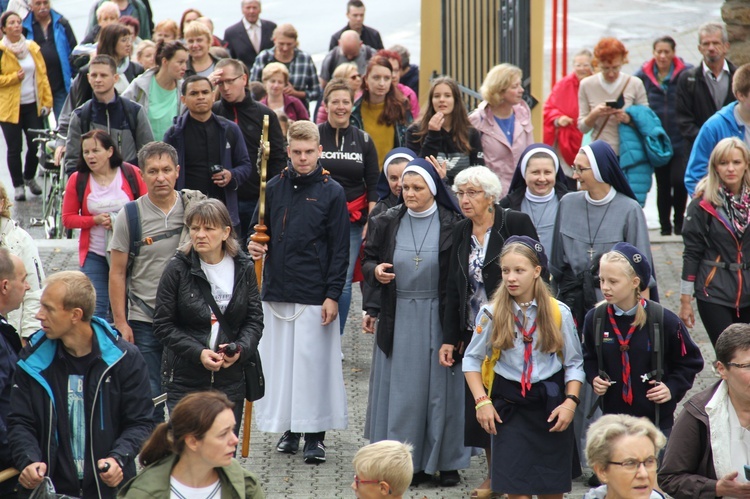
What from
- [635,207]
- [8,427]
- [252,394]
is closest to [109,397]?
[8,427]

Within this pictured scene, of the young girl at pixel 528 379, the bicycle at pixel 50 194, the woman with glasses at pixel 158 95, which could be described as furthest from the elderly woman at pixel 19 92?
the young girl at pixel 528 379

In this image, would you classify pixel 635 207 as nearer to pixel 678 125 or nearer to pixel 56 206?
pixel 678 125

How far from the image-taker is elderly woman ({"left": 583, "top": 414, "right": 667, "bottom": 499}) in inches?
194

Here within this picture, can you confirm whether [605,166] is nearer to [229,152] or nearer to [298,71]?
[229,152]

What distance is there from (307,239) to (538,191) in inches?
62.6

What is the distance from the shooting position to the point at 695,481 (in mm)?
5344

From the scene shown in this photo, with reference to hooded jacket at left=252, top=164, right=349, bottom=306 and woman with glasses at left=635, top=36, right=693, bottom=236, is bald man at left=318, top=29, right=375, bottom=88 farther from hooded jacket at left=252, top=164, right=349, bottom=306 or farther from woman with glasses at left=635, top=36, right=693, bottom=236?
hooded jacket at left=252, top=164, right=349, bottom=306

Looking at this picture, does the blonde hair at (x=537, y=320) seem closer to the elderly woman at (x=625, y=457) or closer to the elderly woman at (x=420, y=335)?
the elderly woman at (x=420, y=335)

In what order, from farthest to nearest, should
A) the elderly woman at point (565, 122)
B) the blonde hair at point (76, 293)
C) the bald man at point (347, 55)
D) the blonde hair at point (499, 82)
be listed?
the bald man at point (347, 55) → the elderly woman at point (565, 122) → the blonde hair at point (499, 82) → the blonde hair at point (76, 293)

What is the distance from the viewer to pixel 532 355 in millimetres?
6562

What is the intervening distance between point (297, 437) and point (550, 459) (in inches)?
89.8

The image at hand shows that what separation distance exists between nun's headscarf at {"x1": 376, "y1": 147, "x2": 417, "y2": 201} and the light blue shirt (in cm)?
226

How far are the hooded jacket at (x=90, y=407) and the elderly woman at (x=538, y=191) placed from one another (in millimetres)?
3319

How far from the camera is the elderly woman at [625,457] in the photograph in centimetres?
494
